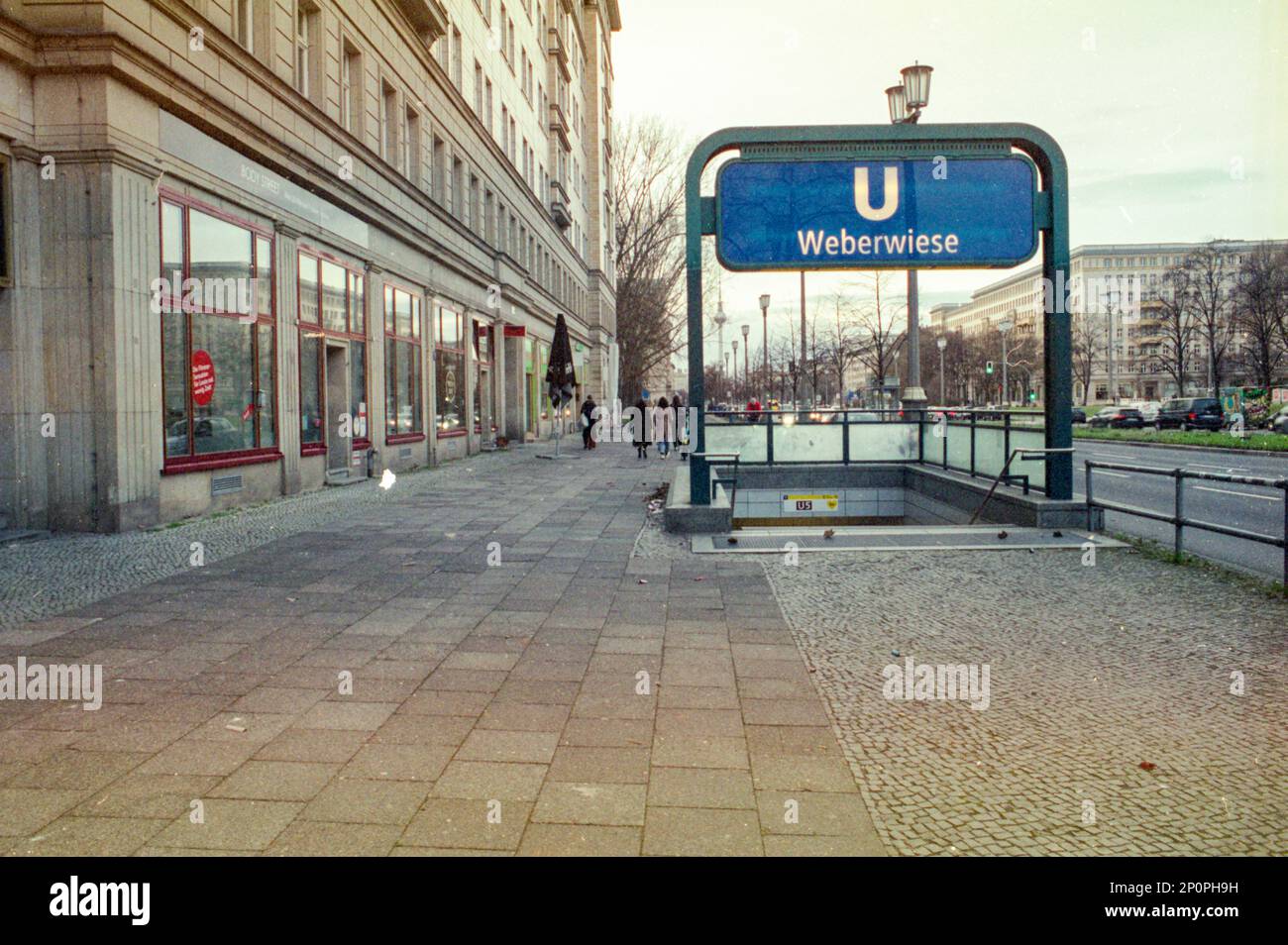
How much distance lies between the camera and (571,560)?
30.6 feet

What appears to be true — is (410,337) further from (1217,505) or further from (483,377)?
(1217,505)

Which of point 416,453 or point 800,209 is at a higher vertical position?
point 800,209

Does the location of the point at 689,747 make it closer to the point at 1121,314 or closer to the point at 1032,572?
the point at 1032,572

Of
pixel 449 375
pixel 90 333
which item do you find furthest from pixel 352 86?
pixel 90 333

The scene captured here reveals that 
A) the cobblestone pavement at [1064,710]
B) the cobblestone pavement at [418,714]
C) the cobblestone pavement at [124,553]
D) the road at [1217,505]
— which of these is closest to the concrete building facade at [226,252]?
the cobblestone pavement at [124,553]

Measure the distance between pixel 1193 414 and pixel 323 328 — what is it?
133 ft

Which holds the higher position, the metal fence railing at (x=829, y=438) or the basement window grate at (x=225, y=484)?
the metal fence railing at (x=829, y=438)

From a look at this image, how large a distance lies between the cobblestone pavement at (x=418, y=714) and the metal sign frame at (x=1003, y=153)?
4436 millimetres

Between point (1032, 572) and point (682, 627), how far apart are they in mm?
3600

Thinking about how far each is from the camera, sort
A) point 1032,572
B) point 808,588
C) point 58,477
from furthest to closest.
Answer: point 58,477
point 1032,572
point 808,588

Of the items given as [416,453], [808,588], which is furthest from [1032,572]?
[416,453]

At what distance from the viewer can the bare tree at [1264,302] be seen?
44.4m

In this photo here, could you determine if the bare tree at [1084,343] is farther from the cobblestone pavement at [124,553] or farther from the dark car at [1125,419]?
the cobblestone pavement at [124,553]

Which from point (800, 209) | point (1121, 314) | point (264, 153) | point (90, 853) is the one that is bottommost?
point (90, 853)
